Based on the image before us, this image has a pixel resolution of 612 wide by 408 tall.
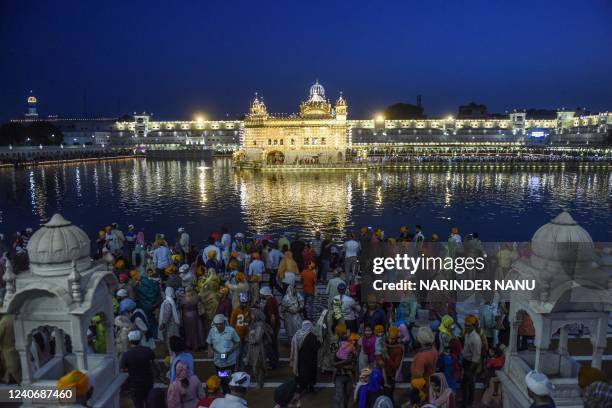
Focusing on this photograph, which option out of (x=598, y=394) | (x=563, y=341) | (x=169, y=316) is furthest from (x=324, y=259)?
(x=598, y=394)

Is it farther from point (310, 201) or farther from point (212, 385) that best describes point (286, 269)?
point (310, 201)

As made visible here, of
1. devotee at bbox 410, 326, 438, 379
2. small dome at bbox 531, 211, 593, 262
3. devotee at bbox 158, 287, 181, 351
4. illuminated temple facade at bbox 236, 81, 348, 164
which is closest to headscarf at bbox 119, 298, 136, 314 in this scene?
devotee at bbox 158, 287, 181, 351

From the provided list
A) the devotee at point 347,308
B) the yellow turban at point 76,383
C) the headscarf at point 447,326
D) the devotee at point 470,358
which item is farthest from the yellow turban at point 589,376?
the yellow turban at point 76,383

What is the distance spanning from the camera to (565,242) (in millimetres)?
4086

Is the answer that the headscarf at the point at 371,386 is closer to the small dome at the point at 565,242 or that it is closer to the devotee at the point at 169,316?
the small dome at the point at 565,242

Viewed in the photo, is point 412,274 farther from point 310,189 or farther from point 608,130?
point 608,130

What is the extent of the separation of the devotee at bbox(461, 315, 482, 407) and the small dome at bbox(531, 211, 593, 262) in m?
1.46

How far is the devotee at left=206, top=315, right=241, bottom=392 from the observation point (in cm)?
529

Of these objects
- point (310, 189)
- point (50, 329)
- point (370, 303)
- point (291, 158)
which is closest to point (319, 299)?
point (370, 303)

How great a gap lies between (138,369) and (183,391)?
78 cm

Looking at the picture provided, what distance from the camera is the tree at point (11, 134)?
7000 centimetres

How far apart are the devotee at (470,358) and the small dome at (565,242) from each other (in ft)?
4.79

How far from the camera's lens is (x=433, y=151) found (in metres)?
71.9

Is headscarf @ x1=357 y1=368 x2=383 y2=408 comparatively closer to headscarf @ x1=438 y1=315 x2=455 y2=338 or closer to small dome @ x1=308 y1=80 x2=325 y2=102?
headscarf @ x1=438 y1=315 x2=455 y2=338
